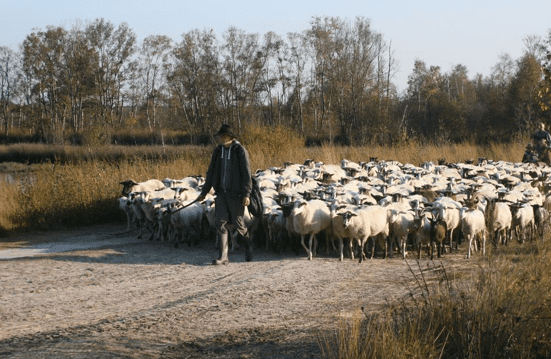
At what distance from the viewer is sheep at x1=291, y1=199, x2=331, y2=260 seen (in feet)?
43.8

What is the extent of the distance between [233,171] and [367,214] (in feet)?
9.89

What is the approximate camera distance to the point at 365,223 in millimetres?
12938

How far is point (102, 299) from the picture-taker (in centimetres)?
987

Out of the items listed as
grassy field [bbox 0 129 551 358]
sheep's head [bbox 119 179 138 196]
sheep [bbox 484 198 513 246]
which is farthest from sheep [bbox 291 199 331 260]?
sheep's head [bbox 119 179 138 196]

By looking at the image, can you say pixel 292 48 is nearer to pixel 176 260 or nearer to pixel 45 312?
pixel 176 260

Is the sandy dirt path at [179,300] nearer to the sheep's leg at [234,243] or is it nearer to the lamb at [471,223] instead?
the sheep's leg at [234,243]

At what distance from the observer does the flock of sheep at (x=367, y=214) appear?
43.5 feet

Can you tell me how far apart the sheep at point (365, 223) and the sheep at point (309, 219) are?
2.42 feet

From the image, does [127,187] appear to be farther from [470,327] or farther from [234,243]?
[470,327]

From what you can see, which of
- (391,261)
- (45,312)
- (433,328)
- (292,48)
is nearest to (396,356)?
(433,328)

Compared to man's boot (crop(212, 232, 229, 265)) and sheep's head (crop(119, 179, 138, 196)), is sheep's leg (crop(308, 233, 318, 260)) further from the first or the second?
sheep's head (crop(119, 179, 138, 196))

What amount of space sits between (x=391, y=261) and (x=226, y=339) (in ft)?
19.6

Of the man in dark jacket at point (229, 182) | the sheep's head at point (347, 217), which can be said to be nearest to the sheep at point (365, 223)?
the sheep's head at point (347, 217)

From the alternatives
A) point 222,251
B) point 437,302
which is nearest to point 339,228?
point 222,251
